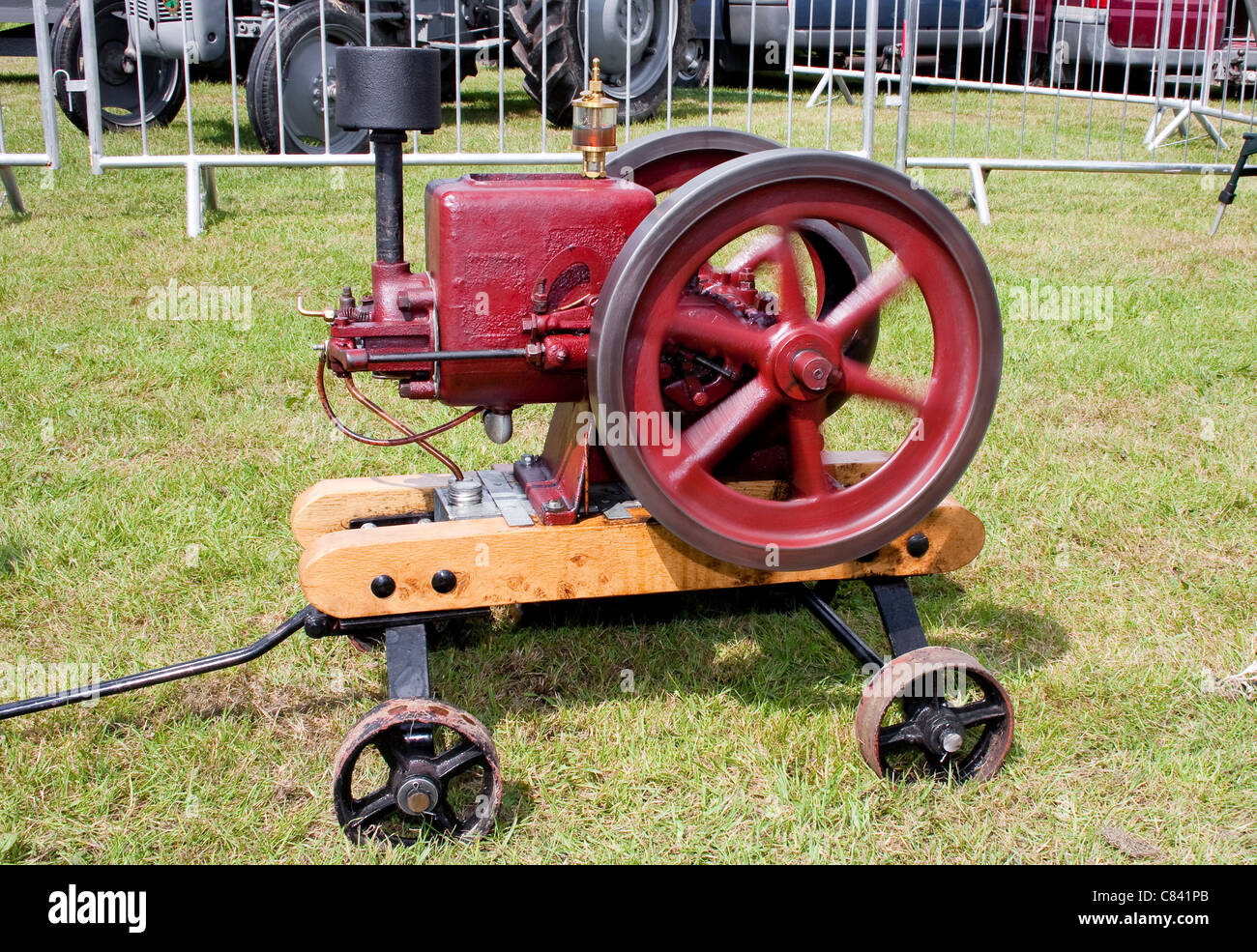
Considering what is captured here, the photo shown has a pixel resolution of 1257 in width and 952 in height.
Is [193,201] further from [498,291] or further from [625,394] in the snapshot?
[625,394]

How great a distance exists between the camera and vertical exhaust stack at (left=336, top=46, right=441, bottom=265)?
7.41 feet

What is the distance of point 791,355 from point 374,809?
3.53 ft

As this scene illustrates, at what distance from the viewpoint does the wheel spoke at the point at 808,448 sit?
7.68ft

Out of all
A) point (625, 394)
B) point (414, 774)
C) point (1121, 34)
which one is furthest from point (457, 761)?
point (1121, 34)

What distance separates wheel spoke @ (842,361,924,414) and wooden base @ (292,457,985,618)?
27cm

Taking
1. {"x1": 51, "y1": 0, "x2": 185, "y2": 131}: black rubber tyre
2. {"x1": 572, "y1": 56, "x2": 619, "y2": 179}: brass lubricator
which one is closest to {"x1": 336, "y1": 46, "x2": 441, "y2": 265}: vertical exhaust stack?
{"x1": 572, "y1": 56, "x2": 619, "y2": 179}: brass lubricator

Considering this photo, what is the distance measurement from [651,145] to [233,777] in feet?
4.92

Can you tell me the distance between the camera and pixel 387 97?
2.27 metres

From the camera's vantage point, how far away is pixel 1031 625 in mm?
3062

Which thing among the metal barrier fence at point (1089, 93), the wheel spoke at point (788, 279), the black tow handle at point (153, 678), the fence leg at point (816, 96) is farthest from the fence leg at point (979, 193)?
the black tow handle at point (153, 678)

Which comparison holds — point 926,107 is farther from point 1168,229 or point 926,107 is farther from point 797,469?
point 797,469

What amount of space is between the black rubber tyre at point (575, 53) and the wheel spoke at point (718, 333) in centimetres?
645

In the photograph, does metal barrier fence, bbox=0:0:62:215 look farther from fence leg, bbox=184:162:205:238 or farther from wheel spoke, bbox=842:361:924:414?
wheel spoke, bbox=842:361:924:414

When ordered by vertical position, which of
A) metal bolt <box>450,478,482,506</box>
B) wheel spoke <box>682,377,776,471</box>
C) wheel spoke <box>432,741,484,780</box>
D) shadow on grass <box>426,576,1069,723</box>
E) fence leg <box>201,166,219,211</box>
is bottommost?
shadow on grass <box>426,576,1069,723</box>
